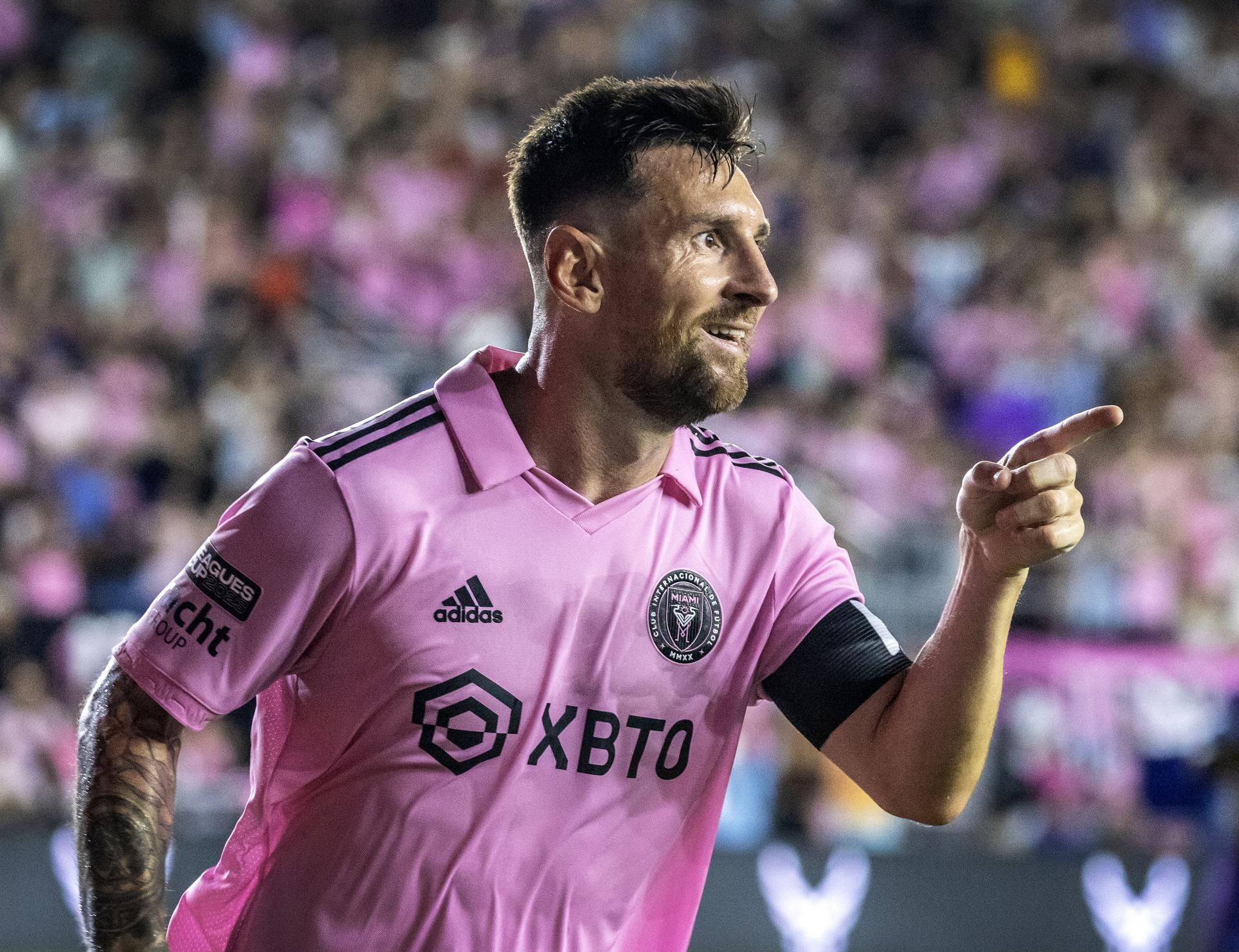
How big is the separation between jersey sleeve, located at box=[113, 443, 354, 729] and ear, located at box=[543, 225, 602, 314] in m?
0.57

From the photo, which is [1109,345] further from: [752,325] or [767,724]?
[752,325]

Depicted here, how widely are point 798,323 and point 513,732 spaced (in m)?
7.95

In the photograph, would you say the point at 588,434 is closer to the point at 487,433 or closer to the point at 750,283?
the point at 487,433

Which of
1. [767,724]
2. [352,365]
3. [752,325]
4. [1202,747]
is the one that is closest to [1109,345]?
[1202,747]

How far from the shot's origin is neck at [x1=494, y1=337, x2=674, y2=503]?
8.90ft

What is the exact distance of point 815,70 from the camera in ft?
40.2

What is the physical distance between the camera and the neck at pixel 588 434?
2.71 metres

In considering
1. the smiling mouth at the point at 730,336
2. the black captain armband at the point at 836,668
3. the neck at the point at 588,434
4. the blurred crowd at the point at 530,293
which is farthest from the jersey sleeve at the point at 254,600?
the blurred crowd at the point at 530,293

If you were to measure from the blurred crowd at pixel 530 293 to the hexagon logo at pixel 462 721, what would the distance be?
18.8ft

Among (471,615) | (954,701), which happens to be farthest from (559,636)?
(954,701)

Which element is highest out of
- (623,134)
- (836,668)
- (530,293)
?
(530,293)

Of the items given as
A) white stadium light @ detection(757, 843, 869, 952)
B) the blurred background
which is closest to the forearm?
the blurred background

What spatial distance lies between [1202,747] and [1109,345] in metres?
3.29

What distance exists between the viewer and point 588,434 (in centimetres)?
274
